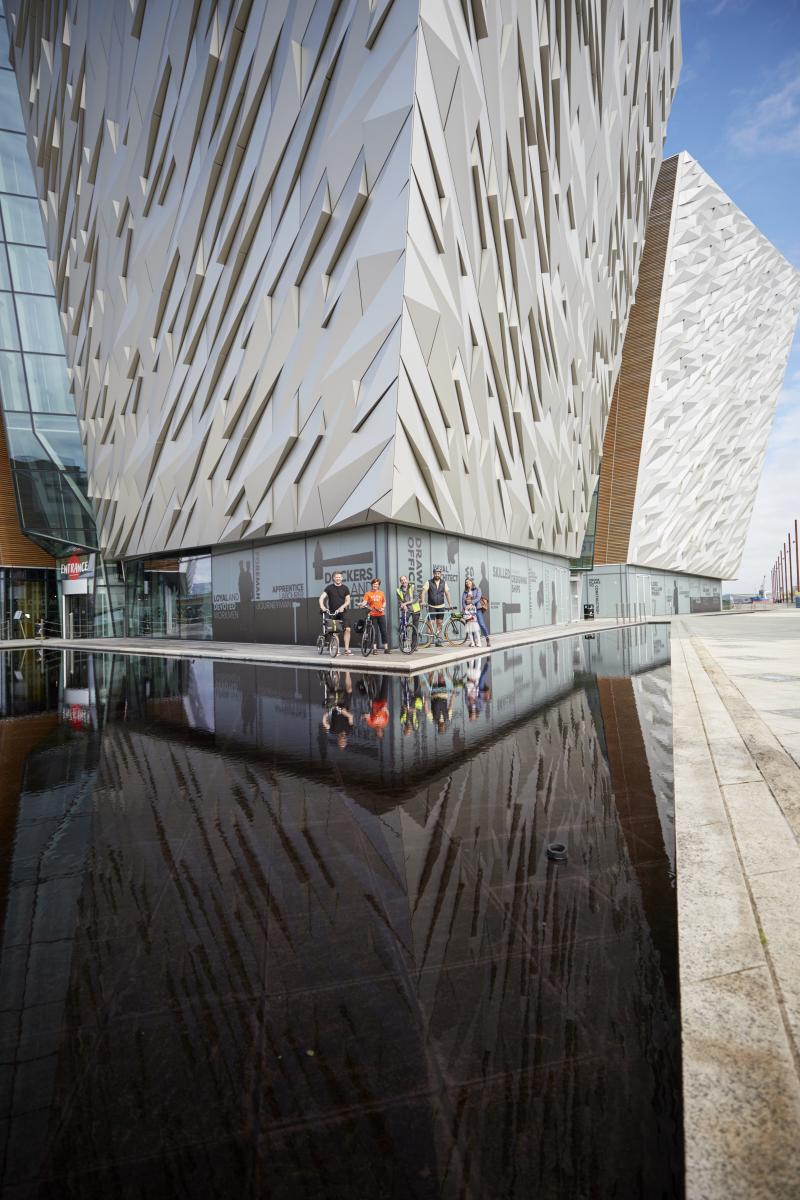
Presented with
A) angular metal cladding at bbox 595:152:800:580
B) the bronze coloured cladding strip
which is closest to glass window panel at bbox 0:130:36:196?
the bronze coloured cladding strip

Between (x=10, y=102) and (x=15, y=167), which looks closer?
(x=15, y=167)

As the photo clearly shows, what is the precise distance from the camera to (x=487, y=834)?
3842 millimetres

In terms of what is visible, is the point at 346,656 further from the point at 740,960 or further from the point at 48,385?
the point at 48,385

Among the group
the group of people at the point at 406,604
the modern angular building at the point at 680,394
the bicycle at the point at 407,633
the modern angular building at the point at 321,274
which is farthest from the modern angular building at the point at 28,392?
the modern angular building at the point at 680,394

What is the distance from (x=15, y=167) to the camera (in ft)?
104

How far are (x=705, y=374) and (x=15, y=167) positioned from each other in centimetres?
4500

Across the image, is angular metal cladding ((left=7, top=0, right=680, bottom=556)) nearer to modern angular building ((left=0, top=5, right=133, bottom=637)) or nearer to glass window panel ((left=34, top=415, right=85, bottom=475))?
glass window panel ((left=34, top=415, right=85, bottom=475))

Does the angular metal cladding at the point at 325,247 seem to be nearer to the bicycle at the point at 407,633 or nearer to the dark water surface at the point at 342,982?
the bicycle at the point at 407,633

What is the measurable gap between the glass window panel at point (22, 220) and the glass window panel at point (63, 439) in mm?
9488

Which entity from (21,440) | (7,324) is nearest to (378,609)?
(21,440)

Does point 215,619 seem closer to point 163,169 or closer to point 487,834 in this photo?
point 163,169

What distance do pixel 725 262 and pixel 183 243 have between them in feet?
139

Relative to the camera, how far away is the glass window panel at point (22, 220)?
31.0 m

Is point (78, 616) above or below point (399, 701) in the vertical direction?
above
